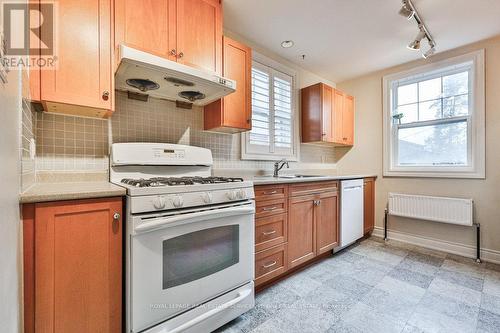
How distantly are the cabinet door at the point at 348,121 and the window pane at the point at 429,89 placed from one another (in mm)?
857

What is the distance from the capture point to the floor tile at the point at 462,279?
1.98 metres

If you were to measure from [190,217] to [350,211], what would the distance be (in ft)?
7.06

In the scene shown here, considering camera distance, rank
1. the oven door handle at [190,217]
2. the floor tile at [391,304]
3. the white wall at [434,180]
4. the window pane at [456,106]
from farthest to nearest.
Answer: the window pane at [456,106] < the white wall at [434,180] < the floor tile at [391,304] < the oven door handle at [190,217]

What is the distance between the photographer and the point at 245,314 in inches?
63.5

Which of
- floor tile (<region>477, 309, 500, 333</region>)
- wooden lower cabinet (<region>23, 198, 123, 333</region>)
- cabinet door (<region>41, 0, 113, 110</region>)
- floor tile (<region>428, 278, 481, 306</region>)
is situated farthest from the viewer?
floor tile (<region>428, 278, 481, 306</region>)

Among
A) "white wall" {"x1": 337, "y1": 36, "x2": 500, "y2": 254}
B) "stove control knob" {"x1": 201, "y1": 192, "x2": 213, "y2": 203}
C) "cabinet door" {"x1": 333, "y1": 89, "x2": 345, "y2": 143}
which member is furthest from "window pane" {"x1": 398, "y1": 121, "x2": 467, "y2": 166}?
"stove control knob" {"x1": 201, "y1": 192, "x2": 213, "y2": 203}

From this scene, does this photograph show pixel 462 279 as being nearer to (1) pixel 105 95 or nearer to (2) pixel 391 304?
(2) pixel 391 304

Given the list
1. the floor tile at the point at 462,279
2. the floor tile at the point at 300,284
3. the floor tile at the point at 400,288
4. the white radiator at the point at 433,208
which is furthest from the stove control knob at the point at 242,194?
the white radiator at the point at 433,208

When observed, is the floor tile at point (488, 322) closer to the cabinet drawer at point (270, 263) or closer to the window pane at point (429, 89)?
the cabinet drawer at point (270, 263)

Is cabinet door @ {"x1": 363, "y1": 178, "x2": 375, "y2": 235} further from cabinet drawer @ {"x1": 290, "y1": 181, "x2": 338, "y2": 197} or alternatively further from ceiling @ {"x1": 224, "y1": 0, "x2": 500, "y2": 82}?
ceiling @ {"x1": 224, "y1": 0, "x2": 500, "y2": 82}

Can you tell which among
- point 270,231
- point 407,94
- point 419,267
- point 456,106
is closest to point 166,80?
point 270,231

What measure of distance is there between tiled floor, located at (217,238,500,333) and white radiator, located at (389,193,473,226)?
1.50 ft

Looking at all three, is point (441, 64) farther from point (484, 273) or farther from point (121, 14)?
point (121, 14)

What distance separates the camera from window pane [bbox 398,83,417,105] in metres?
3.06
